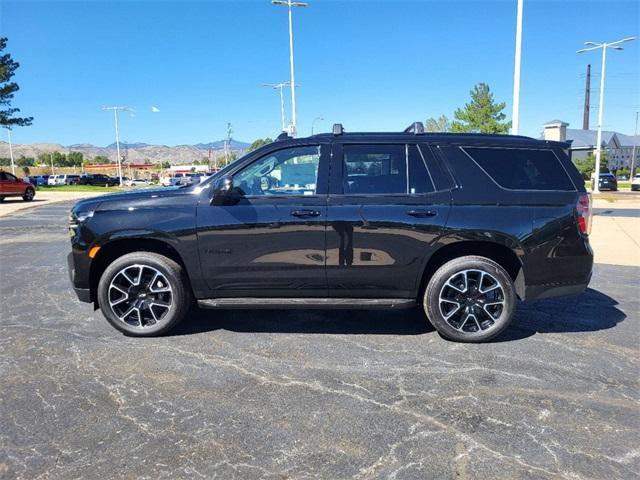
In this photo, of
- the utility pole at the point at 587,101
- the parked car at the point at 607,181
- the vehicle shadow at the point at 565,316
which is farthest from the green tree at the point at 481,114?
the utility pole at the point at 587,101

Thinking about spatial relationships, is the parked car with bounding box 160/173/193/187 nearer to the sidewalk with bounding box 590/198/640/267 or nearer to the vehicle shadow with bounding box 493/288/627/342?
the vehicle shadow with bounding box 493/288/627/342

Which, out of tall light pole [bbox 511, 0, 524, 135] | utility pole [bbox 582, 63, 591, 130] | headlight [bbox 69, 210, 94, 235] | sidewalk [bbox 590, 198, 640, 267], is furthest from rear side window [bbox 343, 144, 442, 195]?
utility pole [bbox 582, 63, 591, 130]

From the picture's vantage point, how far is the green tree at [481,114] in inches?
1342

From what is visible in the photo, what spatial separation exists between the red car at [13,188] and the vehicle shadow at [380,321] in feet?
79.7

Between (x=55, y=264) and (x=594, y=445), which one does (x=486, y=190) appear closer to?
(x=594, y=445)

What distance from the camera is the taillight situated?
4285 mm

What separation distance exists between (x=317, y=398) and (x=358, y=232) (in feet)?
4.96

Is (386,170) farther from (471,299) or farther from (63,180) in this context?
(63,180)

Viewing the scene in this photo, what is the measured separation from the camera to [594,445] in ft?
9.09

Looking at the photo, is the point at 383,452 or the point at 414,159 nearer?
the point at 383,452

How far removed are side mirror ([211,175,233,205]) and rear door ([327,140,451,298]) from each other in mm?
903

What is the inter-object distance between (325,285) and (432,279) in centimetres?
97

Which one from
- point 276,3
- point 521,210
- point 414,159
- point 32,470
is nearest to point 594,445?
point 521,210

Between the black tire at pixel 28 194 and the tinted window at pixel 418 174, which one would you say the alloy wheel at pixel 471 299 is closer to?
the tinted window at pixel 418 174
